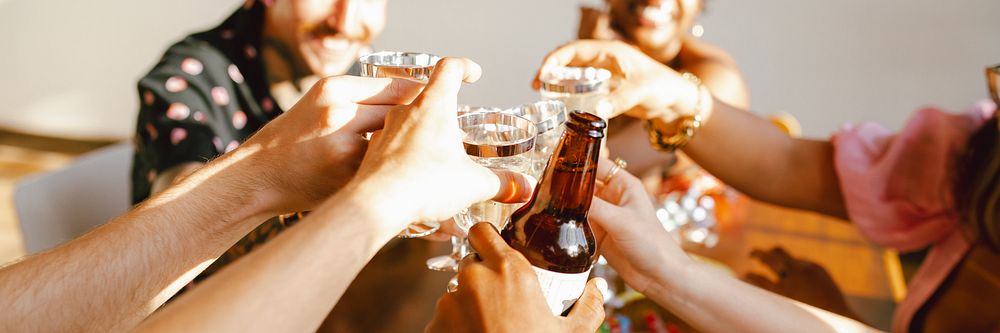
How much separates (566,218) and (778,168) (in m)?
1.08

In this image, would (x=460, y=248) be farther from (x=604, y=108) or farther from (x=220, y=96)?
(x=220, y=96)

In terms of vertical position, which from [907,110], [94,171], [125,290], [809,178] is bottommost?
[907,110]

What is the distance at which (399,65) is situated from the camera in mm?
872

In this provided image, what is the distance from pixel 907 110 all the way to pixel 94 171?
3.38 meters

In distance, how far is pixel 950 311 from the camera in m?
1.43

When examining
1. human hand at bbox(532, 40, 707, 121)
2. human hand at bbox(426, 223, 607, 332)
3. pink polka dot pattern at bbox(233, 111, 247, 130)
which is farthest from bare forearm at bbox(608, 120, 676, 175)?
human hand at bbox(426, 223, 607, 332)

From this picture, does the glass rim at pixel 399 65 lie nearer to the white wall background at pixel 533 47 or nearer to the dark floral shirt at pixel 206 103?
the dark floral shirt at pixel 206 103

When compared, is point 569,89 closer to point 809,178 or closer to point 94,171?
point 809,178

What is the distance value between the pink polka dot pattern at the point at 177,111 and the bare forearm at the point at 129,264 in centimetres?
73

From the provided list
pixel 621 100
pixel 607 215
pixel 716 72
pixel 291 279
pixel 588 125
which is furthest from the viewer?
pixel 716 72

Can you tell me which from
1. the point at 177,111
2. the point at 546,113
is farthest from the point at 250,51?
the point at 546,113

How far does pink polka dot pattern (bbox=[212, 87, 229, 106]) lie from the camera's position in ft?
5.63

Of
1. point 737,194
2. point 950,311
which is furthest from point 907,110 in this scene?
point 950,311

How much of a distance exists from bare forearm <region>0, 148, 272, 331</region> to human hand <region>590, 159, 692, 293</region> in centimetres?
47
